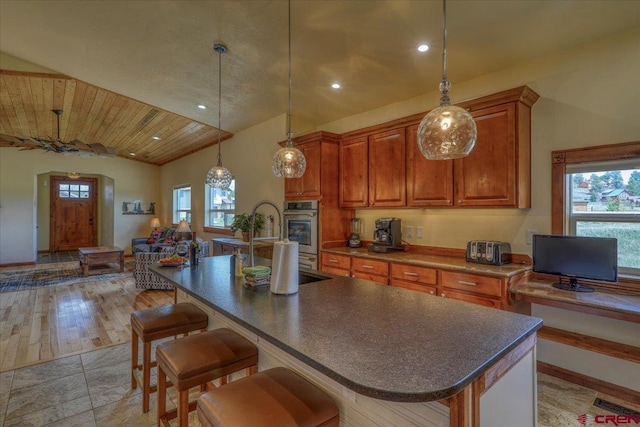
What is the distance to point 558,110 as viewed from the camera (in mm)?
2666

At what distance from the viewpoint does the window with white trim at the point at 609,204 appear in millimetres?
2377

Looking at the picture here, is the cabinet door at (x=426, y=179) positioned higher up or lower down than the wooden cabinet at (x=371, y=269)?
higher up

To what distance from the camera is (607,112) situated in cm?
243

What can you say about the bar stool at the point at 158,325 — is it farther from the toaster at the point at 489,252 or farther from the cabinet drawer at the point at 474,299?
the toaster at the point at 489,252

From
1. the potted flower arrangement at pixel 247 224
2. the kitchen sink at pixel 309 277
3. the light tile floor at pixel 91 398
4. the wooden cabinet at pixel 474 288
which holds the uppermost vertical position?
the potted flower arrangement at pixel 247 224

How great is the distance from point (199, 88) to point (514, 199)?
3997 mm

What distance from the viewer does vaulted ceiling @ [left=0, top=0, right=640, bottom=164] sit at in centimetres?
230

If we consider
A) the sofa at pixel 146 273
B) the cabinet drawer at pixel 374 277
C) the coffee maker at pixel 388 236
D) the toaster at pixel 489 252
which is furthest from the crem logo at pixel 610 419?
the sofa at pixel 146 273

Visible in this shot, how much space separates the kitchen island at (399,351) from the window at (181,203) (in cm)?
757

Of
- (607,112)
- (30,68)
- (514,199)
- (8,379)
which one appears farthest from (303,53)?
(30,68)

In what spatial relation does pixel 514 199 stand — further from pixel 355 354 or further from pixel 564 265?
pixel 355 354

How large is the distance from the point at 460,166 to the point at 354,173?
139 centimetres

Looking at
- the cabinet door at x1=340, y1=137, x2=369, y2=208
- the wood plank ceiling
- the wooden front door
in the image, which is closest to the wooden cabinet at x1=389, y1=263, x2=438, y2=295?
the cabinet door at x1=340, y1=137, x2=369, y2=208

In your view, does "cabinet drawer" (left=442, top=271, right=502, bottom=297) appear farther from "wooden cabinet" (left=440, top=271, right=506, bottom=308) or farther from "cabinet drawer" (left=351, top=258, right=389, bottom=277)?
"cabinet drawer" (left=351, top=258, right=389, bottom=277)
